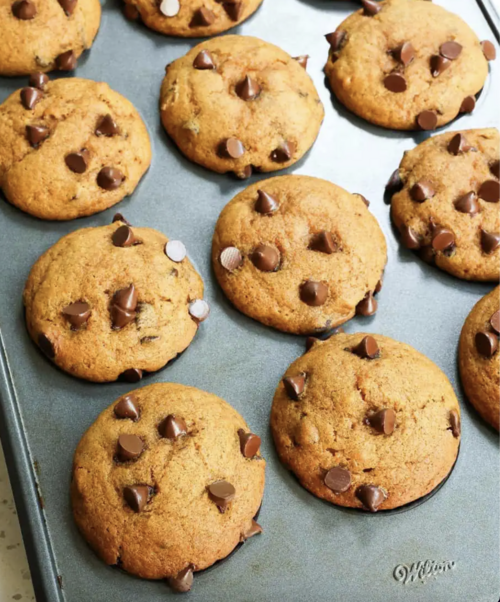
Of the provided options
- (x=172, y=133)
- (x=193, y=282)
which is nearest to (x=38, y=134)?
(x=172, y=133)

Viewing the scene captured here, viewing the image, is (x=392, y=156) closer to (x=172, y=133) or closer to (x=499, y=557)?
(x=172, y=133)

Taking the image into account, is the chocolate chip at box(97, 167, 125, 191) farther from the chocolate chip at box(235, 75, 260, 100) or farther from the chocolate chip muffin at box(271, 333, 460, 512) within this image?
the chocolate chip muffin at box(271, 333, 460, 512)

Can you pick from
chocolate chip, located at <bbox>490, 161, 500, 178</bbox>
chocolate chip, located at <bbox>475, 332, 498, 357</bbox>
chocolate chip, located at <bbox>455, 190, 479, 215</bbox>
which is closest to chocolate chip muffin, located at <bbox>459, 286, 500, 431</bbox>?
chocolate chip, located at <bbox>475, 332, 498, 357</bbox>

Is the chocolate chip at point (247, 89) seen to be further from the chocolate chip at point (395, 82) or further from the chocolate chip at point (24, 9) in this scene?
the chocolate chip at point (24, 9)

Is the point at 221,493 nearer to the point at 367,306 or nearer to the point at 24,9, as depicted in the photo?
the point at 367,306

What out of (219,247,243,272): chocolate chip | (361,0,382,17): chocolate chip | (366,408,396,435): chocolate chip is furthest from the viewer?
(361,0,382,17): chocolate chip
